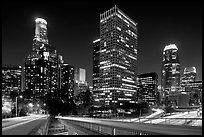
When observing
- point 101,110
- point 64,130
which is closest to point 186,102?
point 64,130

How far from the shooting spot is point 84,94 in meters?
171

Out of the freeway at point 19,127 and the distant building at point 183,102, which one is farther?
the distant building at point 183,102

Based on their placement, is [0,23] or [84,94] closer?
[0,23]

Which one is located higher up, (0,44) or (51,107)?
(0,44)

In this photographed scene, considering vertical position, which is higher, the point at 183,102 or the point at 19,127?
the point at 183,102

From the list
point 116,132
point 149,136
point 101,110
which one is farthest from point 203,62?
point 101,110

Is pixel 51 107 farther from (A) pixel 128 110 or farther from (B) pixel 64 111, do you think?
(A) pixel 128 110

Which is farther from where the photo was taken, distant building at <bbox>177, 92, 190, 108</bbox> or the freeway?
distant building at <bbox>177, 92, 190, 108</bbox>

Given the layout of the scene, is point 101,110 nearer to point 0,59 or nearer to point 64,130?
point 64,130

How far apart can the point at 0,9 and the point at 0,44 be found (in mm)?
1553

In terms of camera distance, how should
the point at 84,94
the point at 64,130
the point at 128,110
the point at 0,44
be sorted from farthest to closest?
1. the point at 84,94
2. the point at 128,110
3. the point at 64,130
4. the point at 0,44

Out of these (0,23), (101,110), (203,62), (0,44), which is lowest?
(101,110)

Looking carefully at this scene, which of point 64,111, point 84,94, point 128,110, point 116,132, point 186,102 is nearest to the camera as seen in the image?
point 116,132

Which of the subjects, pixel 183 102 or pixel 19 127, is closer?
pixel 19 127
